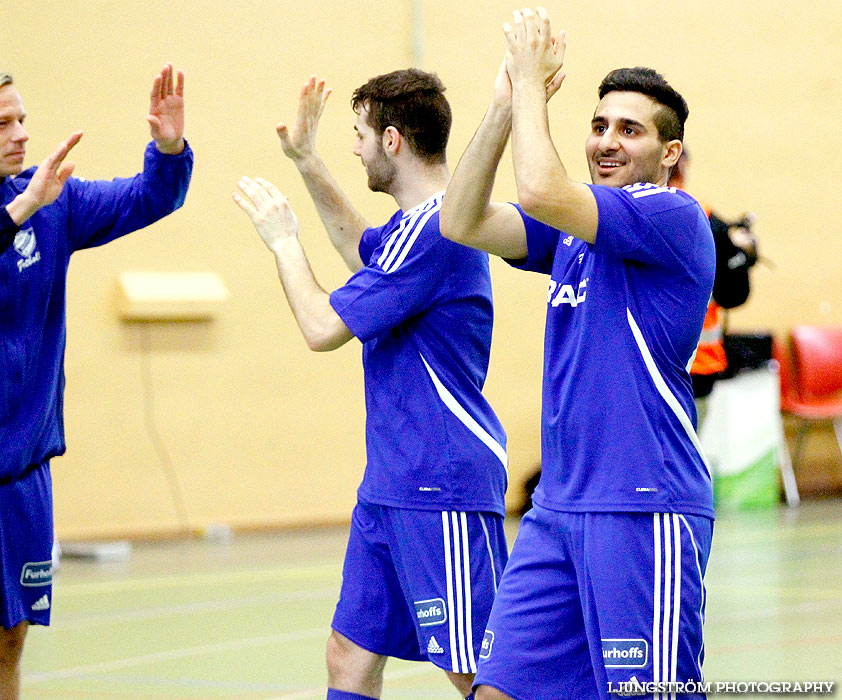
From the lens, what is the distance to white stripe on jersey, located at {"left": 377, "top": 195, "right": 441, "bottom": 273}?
10.6 feet

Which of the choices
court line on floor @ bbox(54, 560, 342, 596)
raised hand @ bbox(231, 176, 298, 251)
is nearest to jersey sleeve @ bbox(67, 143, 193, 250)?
raised hand @ bbox(231, 176, 298, 251)

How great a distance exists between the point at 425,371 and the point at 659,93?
0.90 metres

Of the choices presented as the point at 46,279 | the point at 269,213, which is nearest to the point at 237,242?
the point at 46,279

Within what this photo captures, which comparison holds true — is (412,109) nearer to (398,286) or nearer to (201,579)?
(398,286)

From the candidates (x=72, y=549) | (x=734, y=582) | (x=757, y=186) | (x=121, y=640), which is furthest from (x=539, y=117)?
(x=757, y=186)

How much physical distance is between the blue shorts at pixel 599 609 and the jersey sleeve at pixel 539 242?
615 millimetres

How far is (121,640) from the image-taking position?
569 cm

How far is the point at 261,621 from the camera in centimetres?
608

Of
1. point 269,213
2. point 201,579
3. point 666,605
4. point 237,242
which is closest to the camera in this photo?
point 666,605

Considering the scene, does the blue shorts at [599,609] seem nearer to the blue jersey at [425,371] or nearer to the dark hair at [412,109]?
the blue jersey at [425,371]

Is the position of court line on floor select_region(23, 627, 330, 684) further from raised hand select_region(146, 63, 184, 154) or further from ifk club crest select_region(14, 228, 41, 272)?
raised hand select_region(146, 63, 184, 154)

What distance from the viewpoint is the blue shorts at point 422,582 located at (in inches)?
124

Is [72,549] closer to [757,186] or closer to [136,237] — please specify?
[136,237]

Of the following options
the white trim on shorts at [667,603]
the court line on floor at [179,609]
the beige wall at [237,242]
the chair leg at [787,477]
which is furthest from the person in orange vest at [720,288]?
the chair leg at [787,477]
